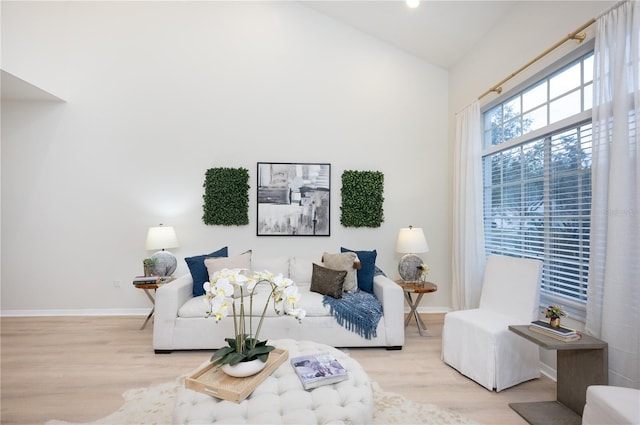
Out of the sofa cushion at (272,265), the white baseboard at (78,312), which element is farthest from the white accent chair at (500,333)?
the white baseboard at (78,312)

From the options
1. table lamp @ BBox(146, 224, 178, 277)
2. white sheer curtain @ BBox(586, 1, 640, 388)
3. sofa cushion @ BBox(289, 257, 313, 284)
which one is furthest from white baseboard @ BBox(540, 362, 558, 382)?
table lamp @ BBox(146, 224, 178, 277)

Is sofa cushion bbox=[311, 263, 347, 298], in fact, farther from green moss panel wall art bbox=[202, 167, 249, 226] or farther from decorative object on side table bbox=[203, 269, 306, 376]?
decorative object on side table bbox=[203, 269, 306, 376]

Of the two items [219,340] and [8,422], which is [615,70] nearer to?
[219,340]

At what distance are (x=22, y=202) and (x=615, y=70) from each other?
610 cm

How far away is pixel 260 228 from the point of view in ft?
13.3

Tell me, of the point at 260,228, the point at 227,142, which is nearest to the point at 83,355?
the point at 260,228

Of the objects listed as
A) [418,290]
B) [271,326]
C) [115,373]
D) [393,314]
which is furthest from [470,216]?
[115,373]

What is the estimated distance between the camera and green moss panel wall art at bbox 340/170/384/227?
4.10 meters

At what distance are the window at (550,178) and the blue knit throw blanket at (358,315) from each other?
1.51 metres

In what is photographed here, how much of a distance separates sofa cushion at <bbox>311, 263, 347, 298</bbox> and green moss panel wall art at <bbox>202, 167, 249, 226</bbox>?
4.37 feet

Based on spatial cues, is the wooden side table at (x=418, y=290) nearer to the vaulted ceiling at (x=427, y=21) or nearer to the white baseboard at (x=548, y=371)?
the white baseboard at (x=548, y=371)

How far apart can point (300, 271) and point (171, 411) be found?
1.92 m

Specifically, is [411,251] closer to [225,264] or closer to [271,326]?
[271,326]

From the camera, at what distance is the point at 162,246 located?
3.63 m
